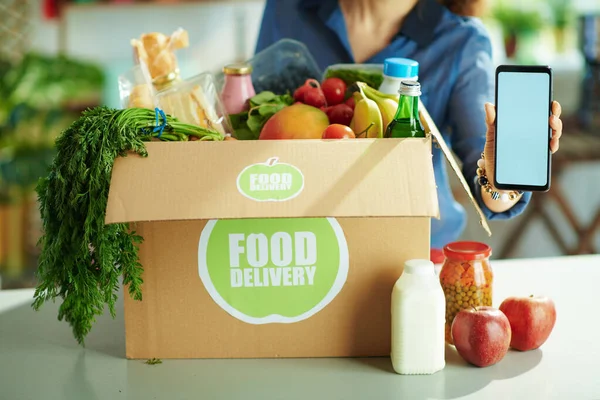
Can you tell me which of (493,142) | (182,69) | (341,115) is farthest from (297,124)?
(182,69)

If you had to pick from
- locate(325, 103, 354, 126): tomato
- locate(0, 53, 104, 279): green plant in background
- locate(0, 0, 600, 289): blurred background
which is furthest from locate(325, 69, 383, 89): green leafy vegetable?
locate(0, 0, 600, 289): blurred background

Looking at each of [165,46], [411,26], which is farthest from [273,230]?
[411,26]

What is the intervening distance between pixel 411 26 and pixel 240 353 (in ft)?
3.27

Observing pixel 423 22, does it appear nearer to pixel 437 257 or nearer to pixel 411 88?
pixel 437 257

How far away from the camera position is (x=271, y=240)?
1164 mm

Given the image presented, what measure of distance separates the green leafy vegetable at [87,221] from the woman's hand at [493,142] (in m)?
0.54

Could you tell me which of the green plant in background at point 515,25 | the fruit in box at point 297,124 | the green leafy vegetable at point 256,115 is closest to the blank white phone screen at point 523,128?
the fruit in box at point 297,124

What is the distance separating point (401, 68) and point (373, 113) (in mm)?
104

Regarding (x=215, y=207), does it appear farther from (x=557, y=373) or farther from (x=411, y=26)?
(x=411, y=26)

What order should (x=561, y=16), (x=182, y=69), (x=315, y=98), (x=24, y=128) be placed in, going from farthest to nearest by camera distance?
(x=561, y=16) → (x=182, y=69) → (x=24, y=128) → (x=315, y=98)

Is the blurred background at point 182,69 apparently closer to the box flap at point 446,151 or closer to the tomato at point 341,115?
the tomato at point 341,115

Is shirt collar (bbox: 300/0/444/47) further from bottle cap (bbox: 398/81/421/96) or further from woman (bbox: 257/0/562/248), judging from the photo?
bottle cap (bbox: 398/81/421/96)

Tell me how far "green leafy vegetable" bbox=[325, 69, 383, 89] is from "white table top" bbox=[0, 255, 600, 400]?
55 cm

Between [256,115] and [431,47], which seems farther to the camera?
[431,47]
